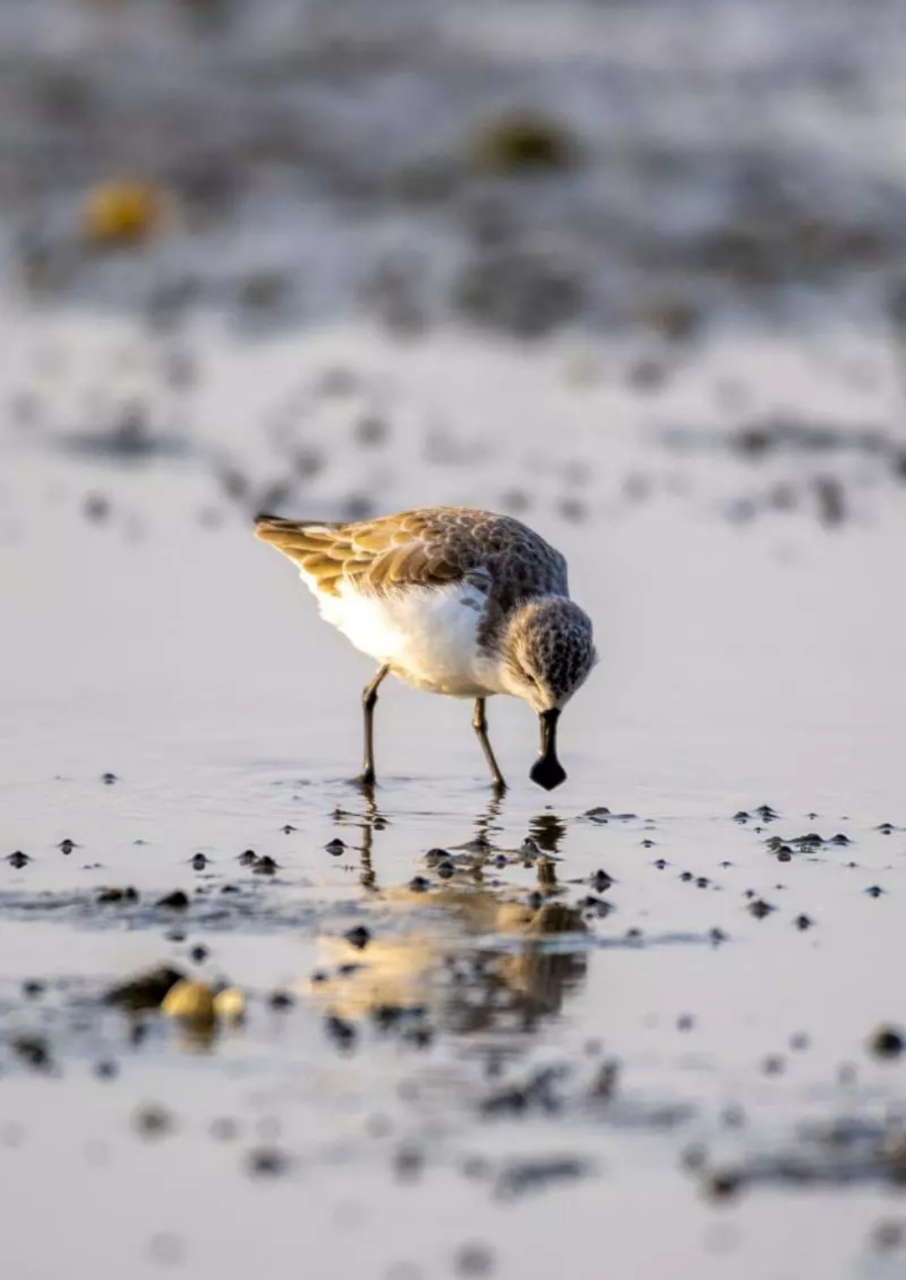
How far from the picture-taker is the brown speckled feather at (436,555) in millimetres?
9492

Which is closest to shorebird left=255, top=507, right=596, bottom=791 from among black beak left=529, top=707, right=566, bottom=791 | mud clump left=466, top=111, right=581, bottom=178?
black beak left=529, top=707, right=566, bottom=791

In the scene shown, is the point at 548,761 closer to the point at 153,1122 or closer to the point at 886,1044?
the point at 886,1044

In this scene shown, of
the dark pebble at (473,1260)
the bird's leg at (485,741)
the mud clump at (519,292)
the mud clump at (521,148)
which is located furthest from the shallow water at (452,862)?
→ the mud clump at (521,148)

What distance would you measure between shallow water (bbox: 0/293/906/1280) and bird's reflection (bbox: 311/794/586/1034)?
0.02 metres

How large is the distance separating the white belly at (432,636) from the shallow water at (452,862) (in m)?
0.37

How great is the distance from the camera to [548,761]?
8.95m

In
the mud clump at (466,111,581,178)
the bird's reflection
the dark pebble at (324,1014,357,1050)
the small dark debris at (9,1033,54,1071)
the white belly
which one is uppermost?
the mud clump at (466,111,581,178)

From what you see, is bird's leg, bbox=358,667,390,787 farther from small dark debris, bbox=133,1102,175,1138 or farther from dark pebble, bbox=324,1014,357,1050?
small dark debris, bbox=133,1102,175,1138

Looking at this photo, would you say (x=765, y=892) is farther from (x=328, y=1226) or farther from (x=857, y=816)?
(x=328, y=1226)

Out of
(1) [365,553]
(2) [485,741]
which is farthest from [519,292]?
(2) [485,741]

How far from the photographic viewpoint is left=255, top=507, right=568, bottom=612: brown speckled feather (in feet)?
31.1

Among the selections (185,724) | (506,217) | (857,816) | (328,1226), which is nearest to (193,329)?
(506,217)

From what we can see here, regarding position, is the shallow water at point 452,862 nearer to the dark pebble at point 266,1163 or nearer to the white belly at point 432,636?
the dark pebble at point 266,1163

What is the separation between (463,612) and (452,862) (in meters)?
1.29
